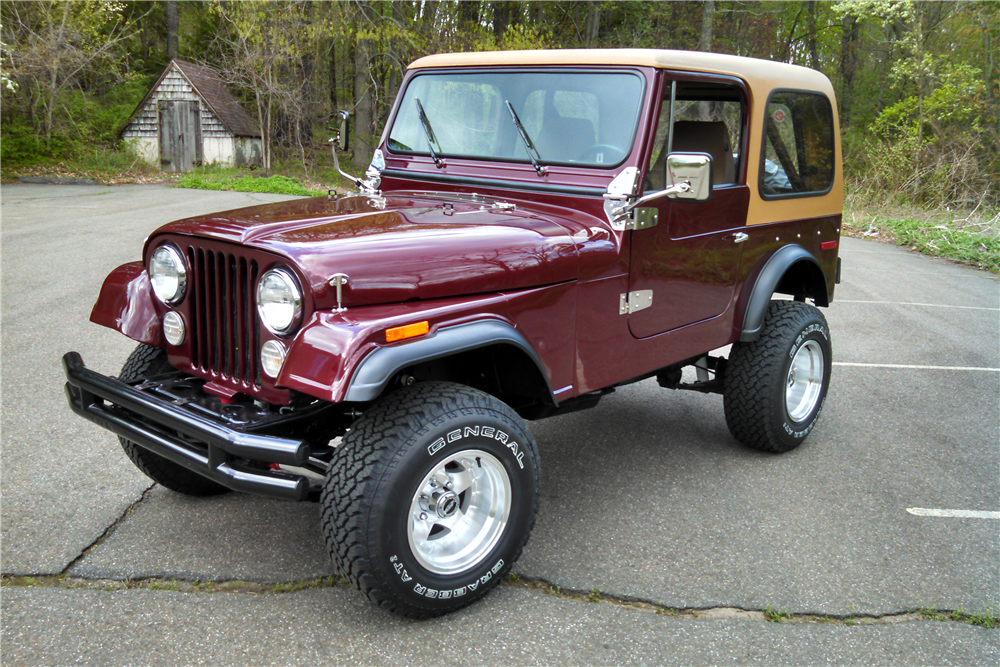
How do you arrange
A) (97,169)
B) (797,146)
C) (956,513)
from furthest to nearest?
(97,169) < (797,146) < (956,513)

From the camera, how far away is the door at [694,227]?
345 cm

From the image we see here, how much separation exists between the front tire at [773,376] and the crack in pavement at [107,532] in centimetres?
308

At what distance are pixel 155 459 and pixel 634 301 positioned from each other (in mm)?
2263

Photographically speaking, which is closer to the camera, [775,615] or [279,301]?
[279,301]

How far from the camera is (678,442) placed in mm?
4598

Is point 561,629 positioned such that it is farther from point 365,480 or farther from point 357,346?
point 357,346

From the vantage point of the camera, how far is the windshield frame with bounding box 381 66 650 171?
3334 millimetres

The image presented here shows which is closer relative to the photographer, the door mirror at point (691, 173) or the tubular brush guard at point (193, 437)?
the tubular brush guard at point (193, 437)

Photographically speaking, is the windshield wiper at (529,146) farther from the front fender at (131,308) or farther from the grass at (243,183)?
the grass at (243,183)

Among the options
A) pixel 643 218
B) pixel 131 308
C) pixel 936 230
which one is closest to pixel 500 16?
pixel 936 230

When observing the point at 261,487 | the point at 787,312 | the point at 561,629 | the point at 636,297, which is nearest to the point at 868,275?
the point at 787,312

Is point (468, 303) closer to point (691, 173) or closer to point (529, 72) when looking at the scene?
point (691, 173)

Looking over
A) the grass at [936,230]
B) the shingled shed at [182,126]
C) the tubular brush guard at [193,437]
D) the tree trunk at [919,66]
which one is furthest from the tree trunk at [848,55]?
the tubular brush guard at [193,437]

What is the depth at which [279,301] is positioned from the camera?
2.53 metres
